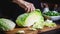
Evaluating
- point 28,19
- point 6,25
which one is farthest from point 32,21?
point 6,25

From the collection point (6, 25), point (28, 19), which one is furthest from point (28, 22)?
point (6, 25)

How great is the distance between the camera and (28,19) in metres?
1.17

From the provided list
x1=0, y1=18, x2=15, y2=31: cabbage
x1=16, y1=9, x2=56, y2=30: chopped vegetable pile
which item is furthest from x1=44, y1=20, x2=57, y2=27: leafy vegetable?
x1=0, y1=18, x2=15, y2=31: cabbage

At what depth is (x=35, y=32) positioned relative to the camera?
105 cm

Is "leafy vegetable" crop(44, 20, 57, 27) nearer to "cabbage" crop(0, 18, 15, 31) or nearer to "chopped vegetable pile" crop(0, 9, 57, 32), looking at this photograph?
"chopped vegetable pile" crop(0, 9, 57, 32)

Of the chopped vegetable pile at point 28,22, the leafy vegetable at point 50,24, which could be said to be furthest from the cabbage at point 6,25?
the leafy vegetable at point 50,24

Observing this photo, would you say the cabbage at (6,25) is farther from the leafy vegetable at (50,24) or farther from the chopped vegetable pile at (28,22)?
the leafy vegetable at (50,24)

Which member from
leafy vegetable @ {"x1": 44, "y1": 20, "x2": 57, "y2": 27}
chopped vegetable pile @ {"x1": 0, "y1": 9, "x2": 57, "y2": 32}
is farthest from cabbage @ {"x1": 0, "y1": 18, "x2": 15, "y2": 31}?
leafy vegetable @ {"x1": 44, "y1": 20, "x2": 57, "y2": 27}

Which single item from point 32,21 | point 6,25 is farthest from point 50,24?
point 6,25

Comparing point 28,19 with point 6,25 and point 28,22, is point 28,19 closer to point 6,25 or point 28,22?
point 28,22

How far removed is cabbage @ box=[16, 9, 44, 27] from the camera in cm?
114

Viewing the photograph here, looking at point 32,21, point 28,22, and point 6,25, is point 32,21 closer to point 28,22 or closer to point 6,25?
point 28,22

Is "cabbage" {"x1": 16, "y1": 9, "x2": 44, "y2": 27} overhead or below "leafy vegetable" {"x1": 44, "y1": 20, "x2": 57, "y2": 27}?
overhead

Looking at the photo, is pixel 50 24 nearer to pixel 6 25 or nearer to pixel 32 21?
pixel 32 21
